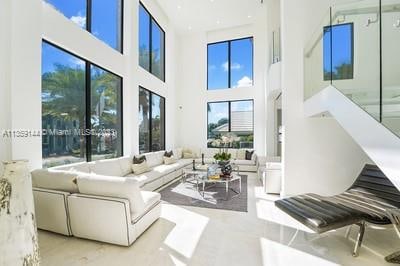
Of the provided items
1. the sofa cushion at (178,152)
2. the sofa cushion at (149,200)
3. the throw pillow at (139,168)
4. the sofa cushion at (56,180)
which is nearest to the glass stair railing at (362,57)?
the sofa cushion at (149,200)

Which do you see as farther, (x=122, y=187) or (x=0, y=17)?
(x=0, y=17)

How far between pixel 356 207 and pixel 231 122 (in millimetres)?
6302

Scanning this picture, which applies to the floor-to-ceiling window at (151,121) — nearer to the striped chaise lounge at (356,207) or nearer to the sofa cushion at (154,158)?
the sofa cushion at (154,158)

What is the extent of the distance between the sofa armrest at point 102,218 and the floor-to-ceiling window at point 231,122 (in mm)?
5963

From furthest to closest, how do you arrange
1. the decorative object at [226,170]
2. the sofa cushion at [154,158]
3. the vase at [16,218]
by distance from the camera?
the sofa cushion at [154,158] → the decorative object at [226,170] → the vase at [16,218]

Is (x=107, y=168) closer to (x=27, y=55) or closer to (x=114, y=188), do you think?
(x=114, y=188)

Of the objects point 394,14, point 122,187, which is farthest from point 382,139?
point 122,187

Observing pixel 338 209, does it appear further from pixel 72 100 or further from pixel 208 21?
pixel 208 21

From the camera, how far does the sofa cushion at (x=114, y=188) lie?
245 centimetres

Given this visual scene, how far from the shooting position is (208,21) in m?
8.02

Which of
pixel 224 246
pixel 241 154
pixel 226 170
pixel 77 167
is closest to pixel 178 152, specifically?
pixel 241 154

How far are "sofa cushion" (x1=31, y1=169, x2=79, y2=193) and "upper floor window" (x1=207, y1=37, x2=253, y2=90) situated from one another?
7.03 meters

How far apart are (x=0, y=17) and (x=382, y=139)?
15.1 ft

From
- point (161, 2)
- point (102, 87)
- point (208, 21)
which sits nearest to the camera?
point (102, 87)
